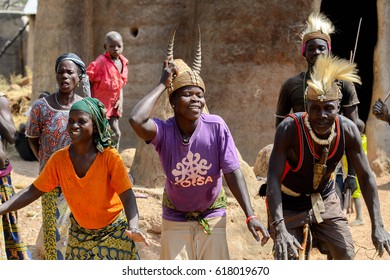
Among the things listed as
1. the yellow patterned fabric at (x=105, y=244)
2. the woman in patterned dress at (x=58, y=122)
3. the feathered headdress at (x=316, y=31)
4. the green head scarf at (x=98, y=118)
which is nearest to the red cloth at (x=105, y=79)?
the woman in patterned dress at (x=58, y=122)

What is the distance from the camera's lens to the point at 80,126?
16.4 feet

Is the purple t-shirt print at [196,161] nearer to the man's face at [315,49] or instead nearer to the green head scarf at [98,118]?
the green head scarf at [98,118]

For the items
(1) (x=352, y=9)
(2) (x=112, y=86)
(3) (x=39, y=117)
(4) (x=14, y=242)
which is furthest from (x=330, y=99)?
(1) (x=352, y=9)

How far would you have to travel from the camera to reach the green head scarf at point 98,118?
197 inches

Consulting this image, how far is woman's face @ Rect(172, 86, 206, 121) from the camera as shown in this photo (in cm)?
484

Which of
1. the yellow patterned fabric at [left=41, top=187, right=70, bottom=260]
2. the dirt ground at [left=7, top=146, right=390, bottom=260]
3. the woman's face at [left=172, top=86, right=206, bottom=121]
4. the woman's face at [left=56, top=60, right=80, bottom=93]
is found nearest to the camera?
the woman's face at [left=172, top=86, right=206, bottom=121]

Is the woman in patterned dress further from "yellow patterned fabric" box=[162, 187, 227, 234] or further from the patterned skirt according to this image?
"yellow patterned fabric" box=[162, 187, 227, 234]

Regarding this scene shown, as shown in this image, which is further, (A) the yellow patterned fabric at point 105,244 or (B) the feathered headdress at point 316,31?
(B) the feathered headdress at point 316,31

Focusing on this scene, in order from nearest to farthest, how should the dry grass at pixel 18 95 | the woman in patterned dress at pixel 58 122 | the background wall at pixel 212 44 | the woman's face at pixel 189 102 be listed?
the woman's face at pixel 189 102 < the woman in patterned dress at pixel 58 122 < the background wall at pixel 212 44 < the dry grass at pixel 18 95

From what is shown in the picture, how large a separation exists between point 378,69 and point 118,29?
13.0ft

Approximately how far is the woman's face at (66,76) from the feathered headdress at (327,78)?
2.02 m

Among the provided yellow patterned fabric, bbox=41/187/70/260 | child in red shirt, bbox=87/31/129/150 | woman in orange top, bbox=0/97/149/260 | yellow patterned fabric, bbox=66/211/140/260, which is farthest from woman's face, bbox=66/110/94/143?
child in red shirt, bbox=87/31/129/150

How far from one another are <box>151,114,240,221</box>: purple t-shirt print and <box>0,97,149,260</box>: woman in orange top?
0.27 metres

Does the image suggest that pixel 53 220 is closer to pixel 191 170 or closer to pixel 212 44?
pixel 191 170
